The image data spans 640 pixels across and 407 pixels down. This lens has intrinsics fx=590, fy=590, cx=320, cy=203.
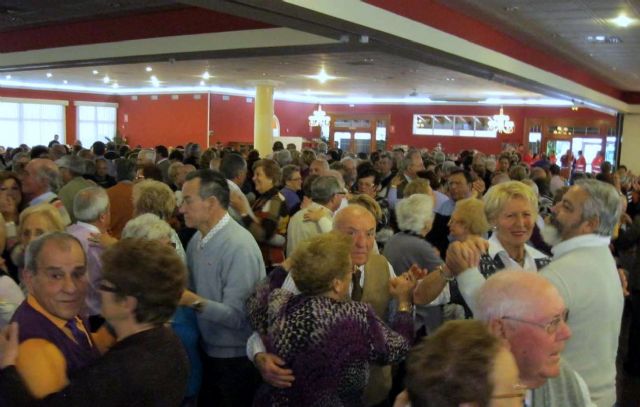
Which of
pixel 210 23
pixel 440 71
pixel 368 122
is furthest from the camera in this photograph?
pixel 368 122

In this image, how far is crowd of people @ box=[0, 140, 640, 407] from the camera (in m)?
1.56

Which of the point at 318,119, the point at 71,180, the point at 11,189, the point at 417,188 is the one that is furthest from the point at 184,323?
the point at 318,119

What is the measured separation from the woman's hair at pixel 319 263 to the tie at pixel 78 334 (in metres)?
0.72

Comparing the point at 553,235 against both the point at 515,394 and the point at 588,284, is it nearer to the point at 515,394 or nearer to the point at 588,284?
the point at 588,284

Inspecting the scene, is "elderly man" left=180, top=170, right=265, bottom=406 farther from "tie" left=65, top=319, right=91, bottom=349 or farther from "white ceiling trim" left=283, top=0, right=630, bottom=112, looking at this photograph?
"white ceiling trim" left=283, top=0, right=630, bottom=112

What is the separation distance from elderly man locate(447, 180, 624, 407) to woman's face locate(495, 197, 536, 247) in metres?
0.36

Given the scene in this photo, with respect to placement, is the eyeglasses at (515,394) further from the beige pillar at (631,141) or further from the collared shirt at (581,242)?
the beige pillar at (631,141)

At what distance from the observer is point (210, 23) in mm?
7270

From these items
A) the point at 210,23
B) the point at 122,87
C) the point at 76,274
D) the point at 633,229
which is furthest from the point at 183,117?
the point at 76,274

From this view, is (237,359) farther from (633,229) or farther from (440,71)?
(440,71)

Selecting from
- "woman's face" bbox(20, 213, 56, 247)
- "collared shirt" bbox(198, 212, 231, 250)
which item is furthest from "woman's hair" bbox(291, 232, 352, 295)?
"woman's face" bbox(20, 213, 56, 247)

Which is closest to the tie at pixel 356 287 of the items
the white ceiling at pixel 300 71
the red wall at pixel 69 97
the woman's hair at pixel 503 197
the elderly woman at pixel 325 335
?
the elderly woman at pixel 325 335

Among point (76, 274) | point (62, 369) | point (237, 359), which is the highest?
point (76, 274)

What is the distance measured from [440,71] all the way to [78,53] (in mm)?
6506
